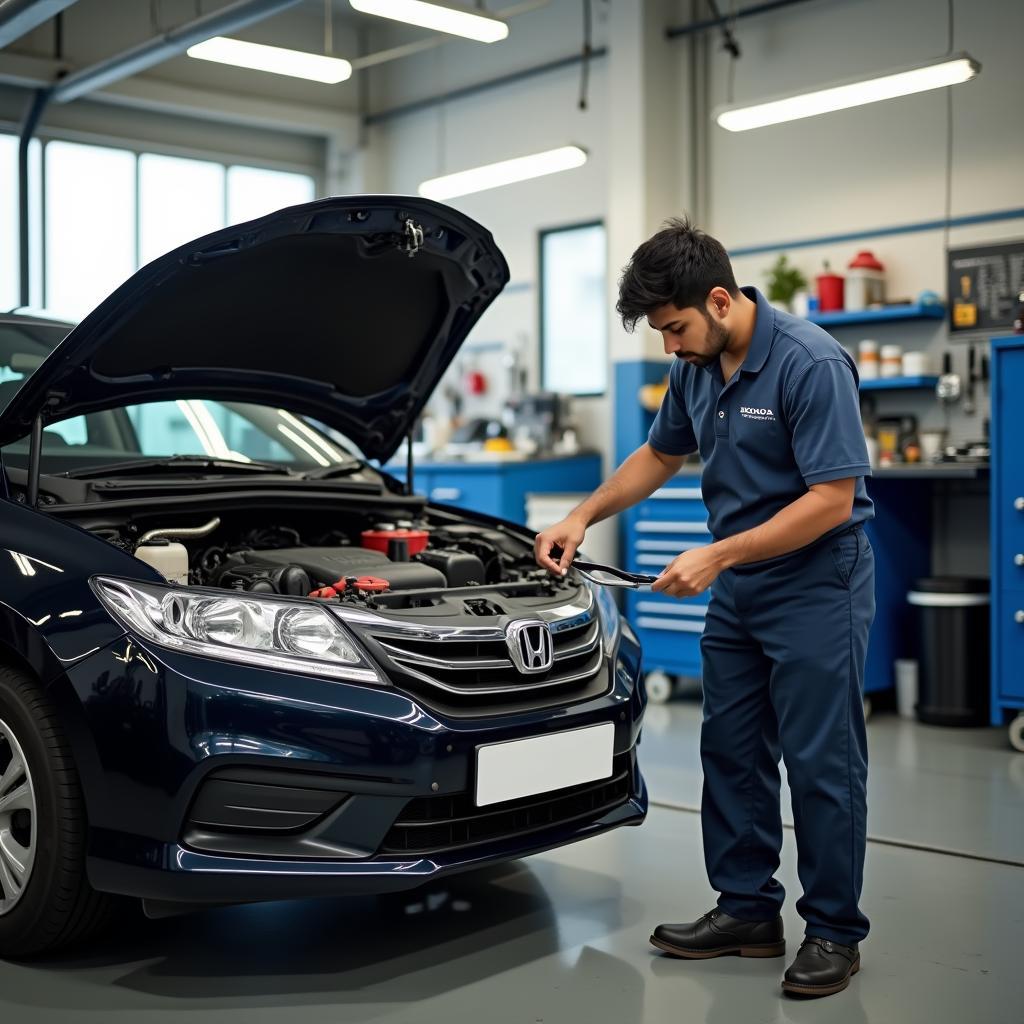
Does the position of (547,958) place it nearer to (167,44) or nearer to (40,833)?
(40,833)

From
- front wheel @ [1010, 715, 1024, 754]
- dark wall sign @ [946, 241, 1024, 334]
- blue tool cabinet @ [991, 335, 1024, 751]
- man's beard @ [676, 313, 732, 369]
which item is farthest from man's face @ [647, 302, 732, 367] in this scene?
dark wall sign @ [946, 241, 1024, 334]

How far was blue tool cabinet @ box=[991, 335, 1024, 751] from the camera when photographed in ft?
13.4

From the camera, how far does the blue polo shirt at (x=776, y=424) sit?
2002 mm

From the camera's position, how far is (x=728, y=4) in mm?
5996

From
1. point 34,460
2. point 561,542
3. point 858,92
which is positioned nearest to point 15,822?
point 34,460

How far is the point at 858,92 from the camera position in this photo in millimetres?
4688

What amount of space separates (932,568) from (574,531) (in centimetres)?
319

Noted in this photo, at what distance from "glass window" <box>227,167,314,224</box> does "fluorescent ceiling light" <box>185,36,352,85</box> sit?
2.88 meters

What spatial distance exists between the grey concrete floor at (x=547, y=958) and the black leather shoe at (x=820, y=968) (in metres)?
0.02

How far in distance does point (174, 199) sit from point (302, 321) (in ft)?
19.0

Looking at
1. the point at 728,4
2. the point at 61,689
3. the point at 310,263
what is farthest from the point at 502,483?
the point at 61,689

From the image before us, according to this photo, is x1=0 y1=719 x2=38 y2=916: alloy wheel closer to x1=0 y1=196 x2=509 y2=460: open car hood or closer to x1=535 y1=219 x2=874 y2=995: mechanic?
x1=0 y1=196 x2=509 y2=460: open car hood

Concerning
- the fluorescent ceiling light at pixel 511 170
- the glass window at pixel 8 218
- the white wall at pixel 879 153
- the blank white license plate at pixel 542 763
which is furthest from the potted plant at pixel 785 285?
the glass window at pixel 8 218

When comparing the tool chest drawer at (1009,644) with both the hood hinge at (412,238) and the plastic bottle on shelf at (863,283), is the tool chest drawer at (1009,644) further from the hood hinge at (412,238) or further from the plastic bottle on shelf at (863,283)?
the hood hinge at (412,238)
